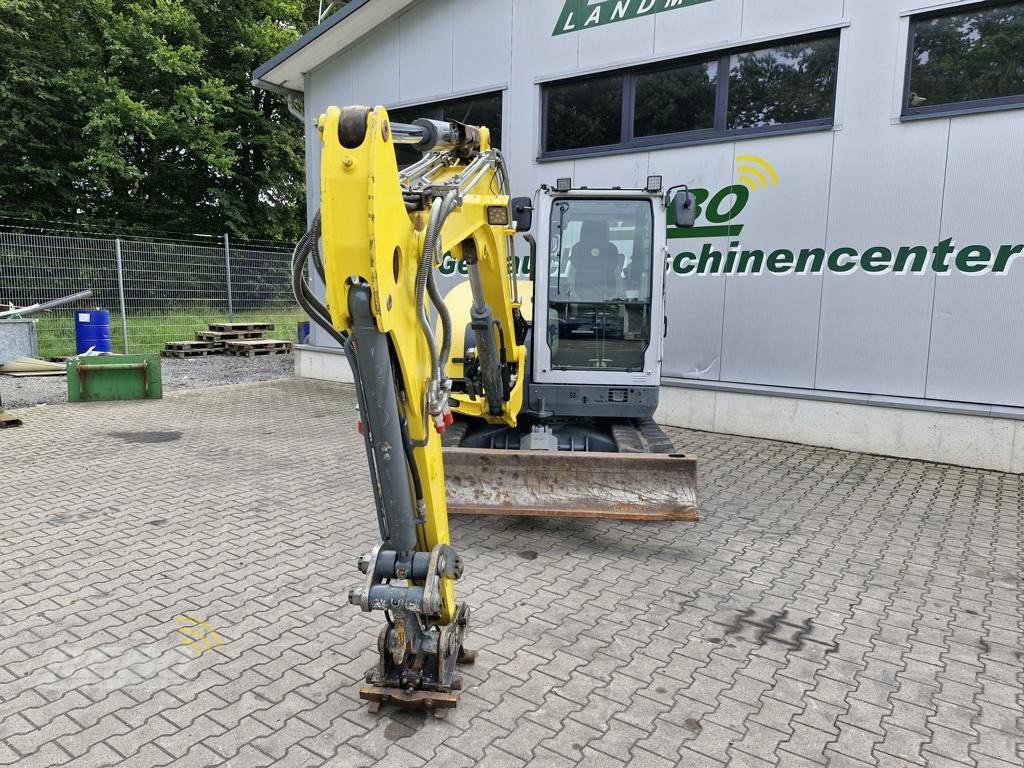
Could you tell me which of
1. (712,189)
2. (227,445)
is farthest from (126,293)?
(712,189)

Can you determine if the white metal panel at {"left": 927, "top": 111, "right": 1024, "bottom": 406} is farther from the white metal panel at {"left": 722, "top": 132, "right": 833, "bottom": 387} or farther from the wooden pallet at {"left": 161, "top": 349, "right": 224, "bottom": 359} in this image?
the wooden pallet at {"left": 161, "top": 349, "right": 224, "bottom": 359}

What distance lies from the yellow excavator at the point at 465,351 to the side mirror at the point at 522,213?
14mm

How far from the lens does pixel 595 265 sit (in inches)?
230

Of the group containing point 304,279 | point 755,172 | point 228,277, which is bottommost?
point 304,279

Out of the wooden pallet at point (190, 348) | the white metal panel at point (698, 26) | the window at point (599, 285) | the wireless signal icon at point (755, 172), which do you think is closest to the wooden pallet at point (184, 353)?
the wooden pallet at point (190, 348)

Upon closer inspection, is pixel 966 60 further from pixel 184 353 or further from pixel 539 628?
pixel 184 353

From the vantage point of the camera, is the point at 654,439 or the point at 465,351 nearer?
the point at 654,439

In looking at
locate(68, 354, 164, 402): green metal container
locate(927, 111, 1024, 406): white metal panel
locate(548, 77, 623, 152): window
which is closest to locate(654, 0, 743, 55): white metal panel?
locate(548, 77, 623, 152): window

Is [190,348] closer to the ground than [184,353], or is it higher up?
higher up

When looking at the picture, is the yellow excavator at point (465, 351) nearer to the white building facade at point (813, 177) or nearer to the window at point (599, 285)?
the window at point (599, 285)

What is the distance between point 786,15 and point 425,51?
209 inches

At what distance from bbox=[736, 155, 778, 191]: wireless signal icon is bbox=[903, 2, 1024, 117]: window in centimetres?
142

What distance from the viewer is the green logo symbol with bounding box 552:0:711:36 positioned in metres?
8.41

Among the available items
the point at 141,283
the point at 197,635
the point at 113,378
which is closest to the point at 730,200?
the point at 197,635
